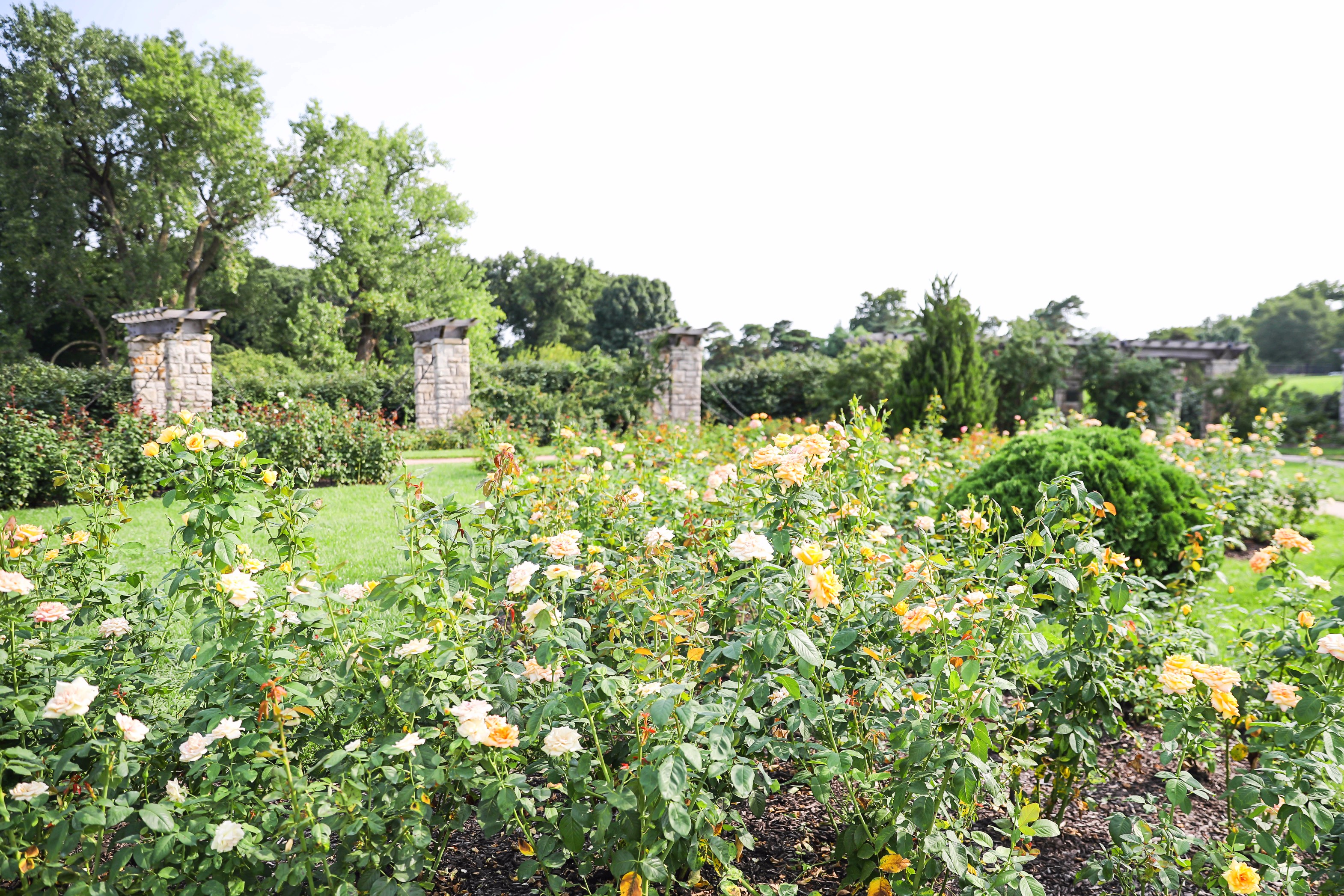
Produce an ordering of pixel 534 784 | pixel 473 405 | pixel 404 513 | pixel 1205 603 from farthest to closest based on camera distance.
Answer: pixel 473 405
pixel 1205 603
pixel 534 784
pixel 404 513

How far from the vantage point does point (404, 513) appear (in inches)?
75.8

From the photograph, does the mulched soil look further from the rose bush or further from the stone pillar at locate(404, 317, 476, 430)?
the stone pillar at locate(404, 317, 476, 430)

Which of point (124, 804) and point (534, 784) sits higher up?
point (124, 804)

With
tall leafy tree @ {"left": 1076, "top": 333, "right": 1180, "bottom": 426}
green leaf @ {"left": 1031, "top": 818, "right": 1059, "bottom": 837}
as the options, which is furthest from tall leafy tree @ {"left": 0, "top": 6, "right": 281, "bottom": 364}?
green leaf @ {"left": 1031, "top": 818, "right": 1059, "bottom": 837}

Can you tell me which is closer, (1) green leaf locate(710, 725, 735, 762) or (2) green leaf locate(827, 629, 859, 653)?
(1) green leaf locate(710, 725, 735, 762)

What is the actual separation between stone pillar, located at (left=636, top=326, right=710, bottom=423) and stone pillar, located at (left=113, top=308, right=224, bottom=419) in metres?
6.92

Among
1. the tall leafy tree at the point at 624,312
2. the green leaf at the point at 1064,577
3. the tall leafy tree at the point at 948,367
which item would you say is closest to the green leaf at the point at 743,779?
the green leaf at the point at 1064,577

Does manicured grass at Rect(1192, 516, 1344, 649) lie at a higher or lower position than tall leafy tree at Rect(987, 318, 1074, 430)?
lower

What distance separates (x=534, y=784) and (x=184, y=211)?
79.2ft

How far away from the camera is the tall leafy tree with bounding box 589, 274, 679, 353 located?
130ft

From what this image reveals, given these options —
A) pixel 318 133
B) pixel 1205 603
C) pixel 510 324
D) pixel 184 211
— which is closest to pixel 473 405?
pixel 1205 603

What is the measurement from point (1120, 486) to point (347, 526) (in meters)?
5.67

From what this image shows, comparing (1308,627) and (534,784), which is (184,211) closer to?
(534,784)

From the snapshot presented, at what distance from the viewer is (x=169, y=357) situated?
10.3m
